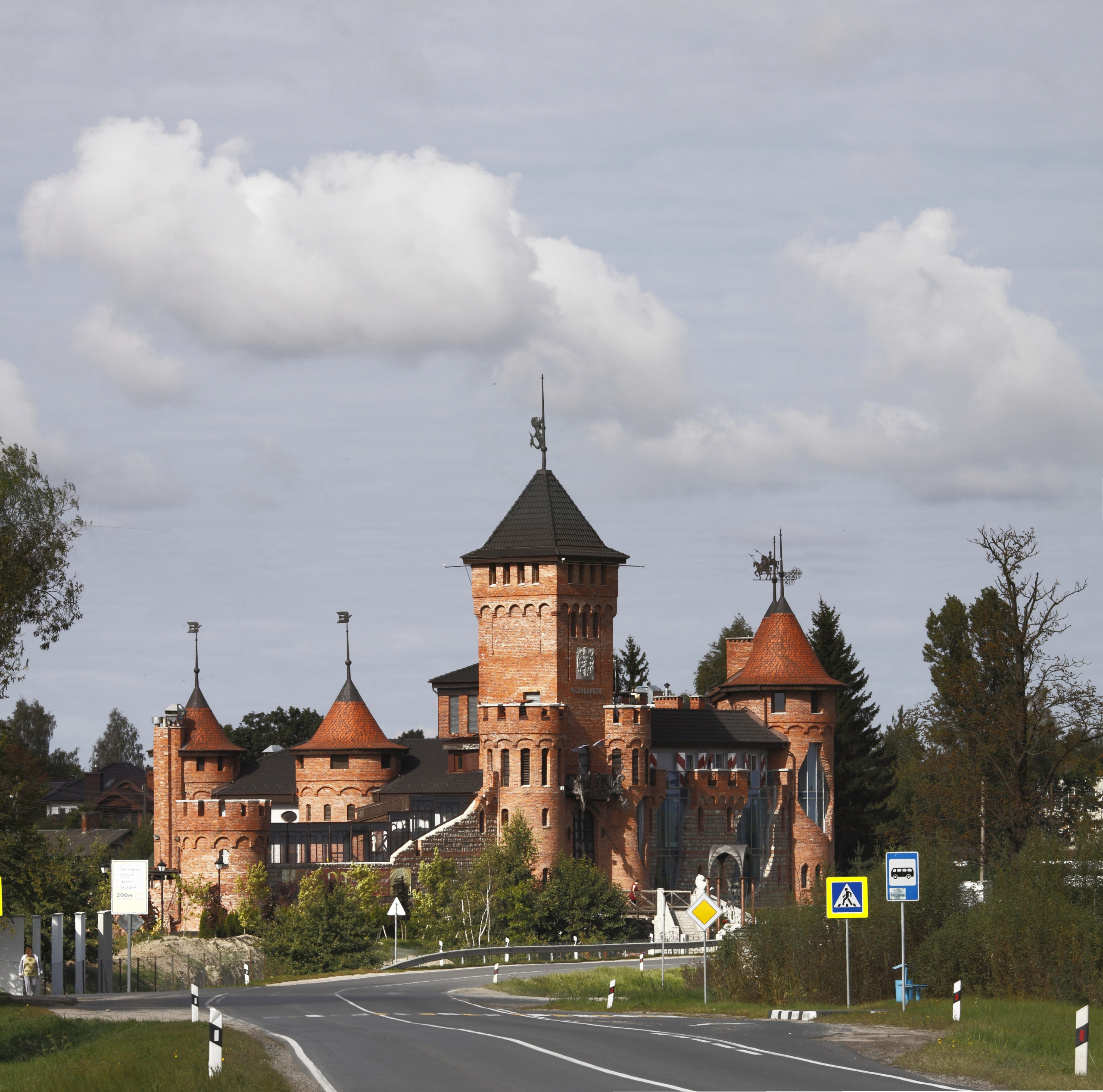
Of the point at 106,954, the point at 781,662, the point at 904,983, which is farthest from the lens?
the point at 781,662

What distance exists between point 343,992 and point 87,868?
32071 mm

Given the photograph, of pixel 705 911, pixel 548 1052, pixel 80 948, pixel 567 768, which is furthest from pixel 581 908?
pixel 548 1052

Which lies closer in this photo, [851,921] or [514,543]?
[851,921]

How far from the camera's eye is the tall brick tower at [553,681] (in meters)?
71.6

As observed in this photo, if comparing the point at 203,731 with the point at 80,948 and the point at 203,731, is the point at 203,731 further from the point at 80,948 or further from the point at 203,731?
the point at 80,948

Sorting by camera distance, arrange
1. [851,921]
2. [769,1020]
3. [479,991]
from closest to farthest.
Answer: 1. [769,1020]
2. [851,921]
3. [479,991]

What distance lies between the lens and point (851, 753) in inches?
3457

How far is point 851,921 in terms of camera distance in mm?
36281

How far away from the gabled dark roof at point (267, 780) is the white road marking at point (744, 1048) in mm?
57187

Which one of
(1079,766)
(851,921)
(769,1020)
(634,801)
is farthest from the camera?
(634,801)

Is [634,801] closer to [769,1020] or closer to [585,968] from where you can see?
[585,968]

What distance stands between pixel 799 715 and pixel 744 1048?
186ft

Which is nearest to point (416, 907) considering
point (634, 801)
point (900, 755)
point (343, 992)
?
Answer: point (634, 801)

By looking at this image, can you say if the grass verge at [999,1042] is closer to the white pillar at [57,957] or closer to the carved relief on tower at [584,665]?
the white pillar at [57,957]
